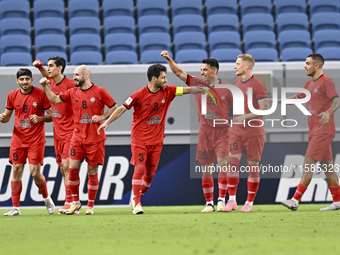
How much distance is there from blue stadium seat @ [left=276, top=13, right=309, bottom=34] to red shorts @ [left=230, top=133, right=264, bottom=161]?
5.72 metres

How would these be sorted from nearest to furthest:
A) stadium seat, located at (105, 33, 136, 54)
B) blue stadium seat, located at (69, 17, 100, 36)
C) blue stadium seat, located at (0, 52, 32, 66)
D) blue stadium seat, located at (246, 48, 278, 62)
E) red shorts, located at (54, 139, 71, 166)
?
red shorts, located at (54, 139, 71, 166)
blue stadium seat, located at (0, 52, 32, 66)
blue stadium seat, located at (246, 48, 278, 62)
stadium seat, located at (105, 33, 136, 54)
blue stadium seat, located at (69, 17, 100, 36)

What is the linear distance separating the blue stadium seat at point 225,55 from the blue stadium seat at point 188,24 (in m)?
1.16

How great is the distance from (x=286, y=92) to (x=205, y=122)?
1.95m

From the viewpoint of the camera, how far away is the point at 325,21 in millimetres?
11453

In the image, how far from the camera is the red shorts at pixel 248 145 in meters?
6.37

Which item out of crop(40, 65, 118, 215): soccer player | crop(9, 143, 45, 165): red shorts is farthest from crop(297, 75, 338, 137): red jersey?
crop(9, 143, 45, 165): red shorts

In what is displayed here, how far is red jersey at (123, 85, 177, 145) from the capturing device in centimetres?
627

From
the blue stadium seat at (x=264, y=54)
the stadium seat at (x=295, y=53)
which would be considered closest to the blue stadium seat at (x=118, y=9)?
the blue stadium seat at (x=264, y=54)

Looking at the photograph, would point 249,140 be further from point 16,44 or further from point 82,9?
point 82,9

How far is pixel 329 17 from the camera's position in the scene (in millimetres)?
11484

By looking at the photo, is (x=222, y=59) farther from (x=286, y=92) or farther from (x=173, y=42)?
(x=286, y=92)

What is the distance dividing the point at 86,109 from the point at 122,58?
4062mm

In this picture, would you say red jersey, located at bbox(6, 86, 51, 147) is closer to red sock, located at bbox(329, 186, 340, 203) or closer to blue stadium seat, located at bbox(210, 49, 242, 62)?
red sock, located at bbox(329, 186, 340, 203)

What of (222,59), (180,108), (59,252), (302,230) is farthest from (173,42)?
(59,252)
